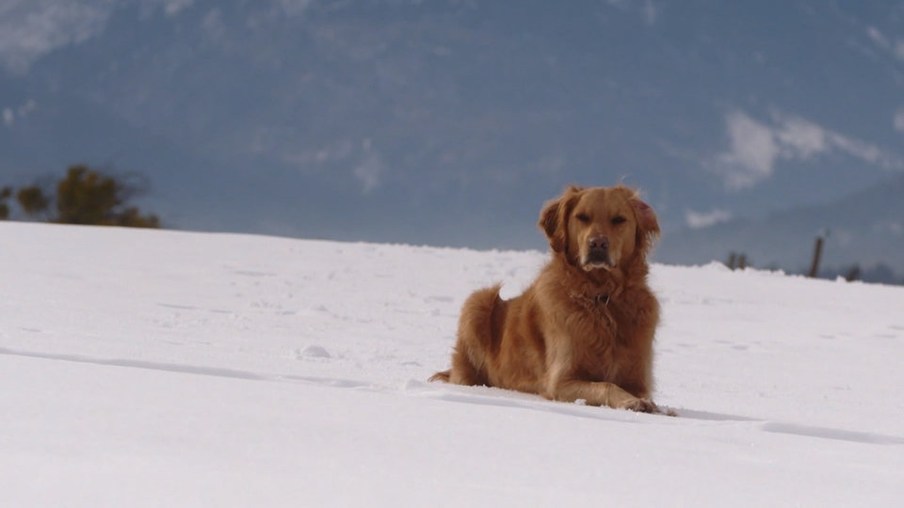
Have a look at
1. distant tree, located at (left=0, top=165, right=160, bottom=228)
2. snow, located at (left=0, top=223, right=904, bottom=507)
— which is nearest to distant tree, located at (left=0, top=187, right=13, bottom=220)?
distant tree, located at (left=0, top=165, right=160, bottom=228)

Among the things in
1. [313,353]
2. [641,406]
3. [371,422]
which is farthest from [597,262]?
[313,353]

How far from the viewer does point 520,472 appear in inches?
124

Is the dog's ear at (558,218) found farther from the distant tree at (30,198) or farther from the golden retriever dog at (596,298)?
the distant tree at (30,198)

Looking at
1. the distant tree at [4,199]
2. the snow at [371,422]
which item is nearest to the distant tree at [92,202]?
the distant tree at [4,199]

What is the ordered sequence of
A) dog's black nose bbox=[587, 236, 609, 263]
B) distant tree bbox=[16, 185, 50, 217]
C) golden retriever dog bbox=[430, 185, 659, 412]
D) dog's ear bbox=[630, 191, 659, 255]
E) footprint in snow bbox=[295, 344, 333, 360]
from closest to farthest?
1. dog's black nose bbox=[587, 236, 609, 263]
2. golden retriever dog bbox=[430, 185, 659, 412]
3. dog's ear bbox=[630, 191, 659, 255]
4. footprint in snow bbox=[295, 344, 333, 360]
5. distant tree bbox=[16, 185, 50, 217]

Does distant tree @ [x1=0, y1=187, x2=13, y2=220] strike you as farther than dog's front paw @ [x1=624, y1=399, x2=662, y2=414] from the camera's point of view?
Yes

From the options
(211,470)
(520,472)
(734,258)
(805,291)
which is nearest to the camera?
(211,470)

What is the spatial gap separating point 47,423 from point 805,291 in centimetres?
1330

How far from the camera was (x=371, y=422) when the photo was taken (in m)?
3.81

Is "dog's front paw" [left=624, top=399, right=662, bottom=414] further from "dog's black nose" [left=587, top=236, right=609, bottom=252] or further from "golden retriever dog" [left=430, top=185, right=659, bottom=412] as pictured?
"dog's black nose" [left=587, top=236, right=609, bottom=252]

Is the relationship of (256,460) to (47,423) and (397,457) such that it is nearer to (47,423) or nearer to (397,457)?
(397,457)

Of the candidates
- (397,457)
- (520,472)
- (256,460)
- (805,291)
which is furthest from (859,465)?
(805,291)

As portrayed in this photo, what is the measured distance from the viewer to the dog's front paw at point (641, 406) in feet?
15.6

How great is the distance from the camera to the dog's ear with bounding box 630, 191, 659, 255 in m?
5.27
